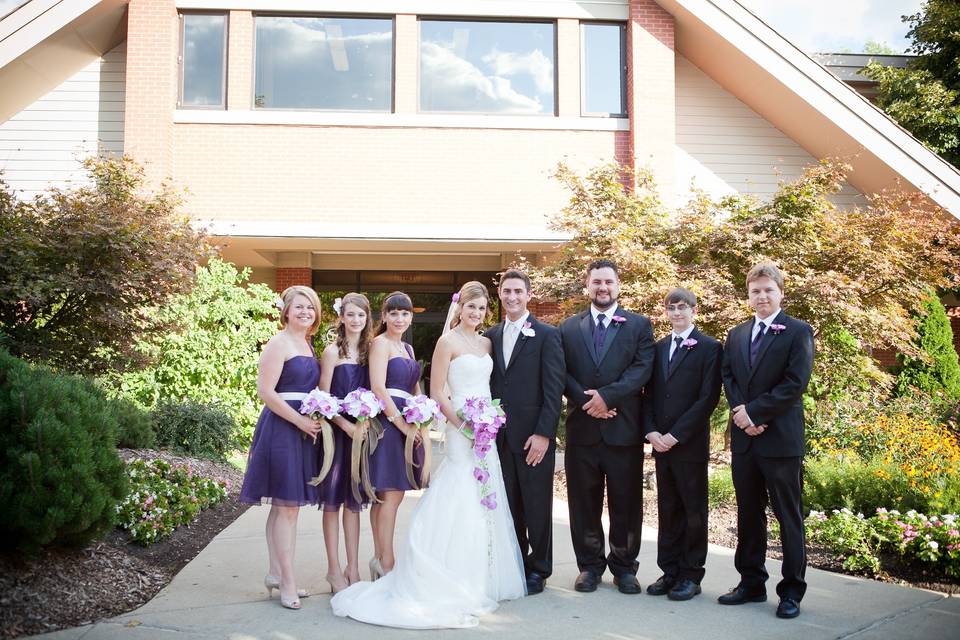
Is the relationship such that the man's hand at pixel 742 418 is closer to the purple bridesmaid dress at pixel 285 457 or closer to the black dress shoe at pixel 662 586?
the black dress shoe at pixel 662 586

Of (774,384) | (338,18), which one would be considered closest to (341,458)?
(774,384)

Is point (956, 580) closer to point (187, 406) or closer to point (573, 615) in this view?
point (573, 615)

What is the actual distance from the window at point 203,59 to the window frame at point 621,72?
5.81 m

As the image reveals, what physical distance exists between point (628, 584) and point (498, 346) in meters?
1.76

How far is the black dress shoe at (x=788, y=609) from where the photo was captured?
4.63m

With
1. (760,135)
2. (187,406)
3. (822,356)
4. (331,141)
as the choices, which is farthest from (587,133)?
(187,406)

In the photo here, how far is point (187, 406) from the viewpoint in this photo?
996 centimetres

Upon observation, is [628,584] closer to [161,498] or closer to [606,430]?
[606,430]

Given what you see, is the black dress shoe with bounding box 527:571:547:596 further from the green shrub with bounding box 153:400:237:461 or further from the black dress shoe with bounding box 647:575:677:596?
the green shrub with bounding box 153:400:237:461

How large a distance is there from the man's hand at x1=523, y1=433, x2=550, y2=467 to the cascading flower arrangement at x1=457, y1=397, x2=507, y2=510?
24 centimetres

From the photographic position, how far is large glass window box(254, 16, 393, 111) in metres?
12.8

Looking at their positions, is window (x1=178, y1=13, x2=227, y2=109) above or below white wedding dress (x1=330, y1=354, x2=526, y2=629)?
above

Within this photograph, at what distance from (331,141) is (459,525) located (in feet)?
29.4

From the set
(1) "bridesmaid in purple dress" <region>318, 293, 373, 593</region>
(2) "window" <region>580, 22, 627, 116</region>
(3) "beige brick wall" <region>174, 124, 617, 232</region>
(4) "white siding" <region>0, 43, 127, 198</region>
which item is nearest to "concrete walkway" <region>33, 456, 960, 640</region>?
(1) "bridesmaid in purple dress" <region>318, 293, 373, 593</region>
